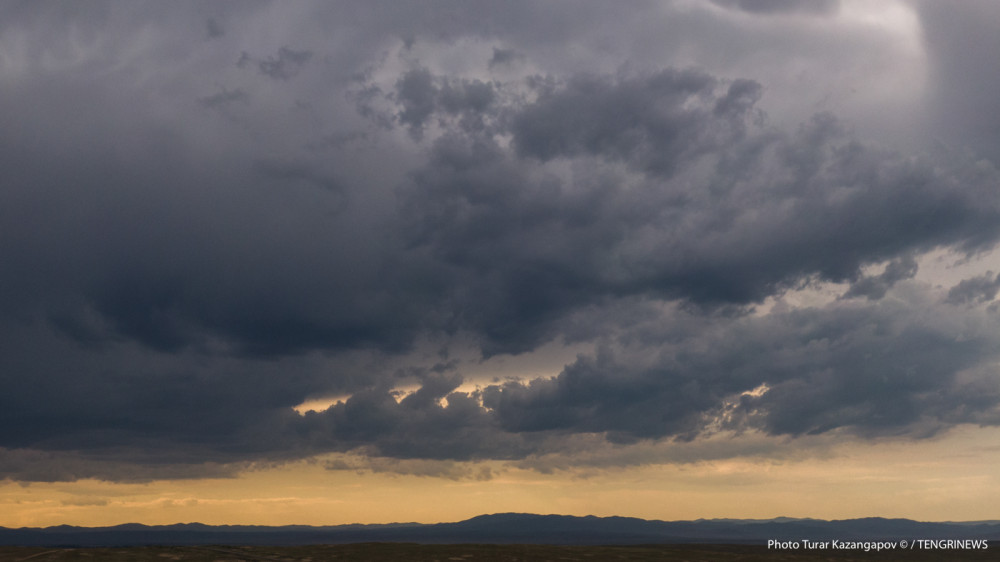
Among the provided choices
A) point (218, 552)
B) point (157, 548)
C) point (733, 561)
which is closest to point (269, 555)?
point (218, 552)

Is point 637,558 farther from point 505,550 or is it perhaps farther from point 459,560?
point 459,560

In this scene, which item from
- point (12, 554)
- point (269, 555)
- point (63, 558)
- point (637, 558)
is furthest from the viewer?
point (637, 558)

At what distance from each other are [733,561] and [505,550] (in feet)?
183

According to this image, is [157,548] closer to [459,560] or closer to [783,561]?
[459,560]

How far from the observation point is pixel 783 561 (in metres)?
190

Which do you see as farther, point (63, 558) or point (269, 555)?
point (269, 555)

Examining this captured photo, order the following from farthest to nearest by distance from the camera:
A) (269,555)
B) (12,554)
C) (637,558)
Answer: (637,558) < (269,555) < (12,554)

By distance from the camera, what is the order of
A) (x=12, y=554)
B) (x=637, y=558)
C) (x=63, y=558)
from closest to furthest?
(x=63, y=558)
(x=12, y=554)
(x=637, y=558)

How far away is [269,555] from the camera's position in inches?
6649

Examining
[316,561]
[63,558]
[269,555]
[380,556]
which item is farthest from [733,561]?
[63,558]

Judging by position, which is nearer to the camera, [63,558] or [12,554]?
[63,558]

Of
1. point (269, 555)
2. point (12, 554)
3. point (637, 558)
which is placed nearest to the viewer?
point (12, 554)

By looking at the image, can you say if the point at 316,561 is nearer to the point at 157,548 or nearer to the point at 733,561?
the point at 157,548

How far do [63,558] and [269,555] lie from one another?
4078cm
